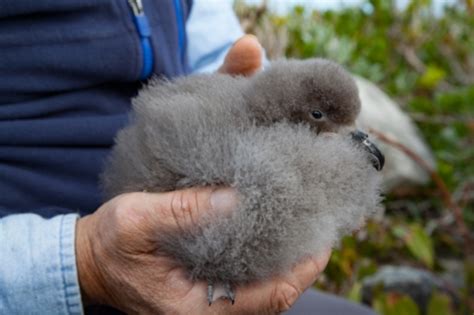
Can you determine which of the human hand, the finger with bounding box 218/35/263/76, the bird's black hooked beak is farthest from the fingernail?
the finger with bounding box 218/35/263/76

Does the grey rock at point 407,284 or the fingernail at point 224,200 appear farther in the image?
the grey rock at point 407,284

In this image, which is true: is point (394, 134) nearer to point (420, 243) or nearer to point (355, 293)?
point (420, 243)

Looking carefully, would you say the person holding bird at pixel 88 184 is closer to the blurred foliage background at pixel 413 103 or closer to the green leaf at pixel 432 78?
the blurred foliage background at pixel 413 103

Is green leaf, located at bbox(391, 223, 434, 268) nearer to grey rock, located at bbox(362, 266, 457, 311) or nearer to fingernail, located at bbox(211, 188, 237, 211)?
grey rock, located at bbox(362, 266, 457, 311)

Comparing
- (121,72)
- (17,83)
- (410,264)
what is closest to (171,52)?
(121,72)

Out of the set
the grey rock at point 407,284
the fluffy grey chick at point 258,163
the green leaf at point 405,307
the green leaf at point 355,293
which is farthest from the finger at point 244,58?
the grey rock at point 407,284

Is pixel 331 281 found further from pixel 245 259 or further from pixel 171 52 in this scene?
pixel 245 259

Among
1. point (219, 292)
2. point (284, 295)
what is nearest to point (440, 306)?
point (284, 295)
